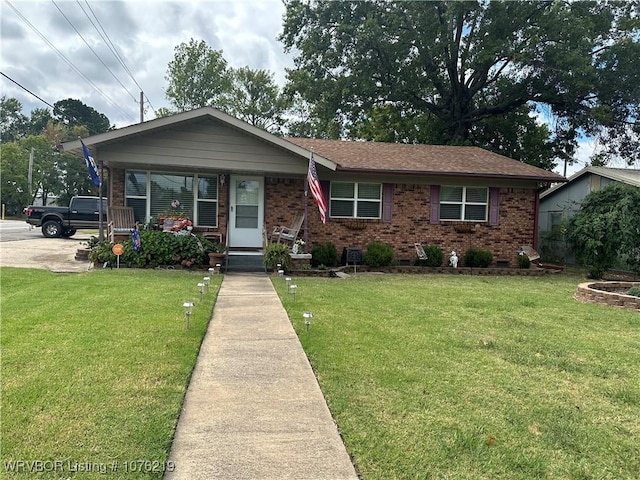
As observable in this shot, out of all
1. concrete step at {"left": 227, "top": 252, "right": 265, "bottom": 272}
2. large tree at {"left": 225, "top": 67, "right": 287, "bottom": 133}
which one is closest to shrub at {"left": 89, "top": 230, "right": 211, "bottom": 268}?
concrete step at {"left": 227, "top": 252, "right": 265, "bottom": 272}

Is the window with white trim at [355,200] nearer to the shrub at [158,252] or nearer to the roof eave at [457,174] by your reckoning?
the roof eave at [457,174]

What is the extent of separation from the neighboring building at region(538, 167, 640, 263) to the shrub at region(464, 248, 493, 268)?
3.32m

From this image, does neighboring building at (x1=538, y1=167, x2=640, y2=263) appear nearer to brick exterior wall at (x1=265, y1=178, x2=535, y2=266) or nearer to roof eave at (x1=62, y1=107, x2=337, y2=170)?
brick exterior wall at (x1=265, y1=178, x2=535, y2=266)

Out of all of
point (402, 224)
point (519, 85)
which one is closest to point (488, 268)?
point (402, 224)

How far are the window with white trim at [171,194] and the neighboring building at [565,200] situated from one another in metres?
11.3

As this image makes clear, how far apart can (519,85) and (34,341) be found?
2379 centimetres

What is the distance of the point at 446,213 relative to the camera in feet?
43.8

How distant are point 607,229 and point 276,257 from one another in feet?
29.0

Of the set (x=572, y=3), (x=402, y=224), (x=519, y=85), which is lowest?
(x=402, y=224)

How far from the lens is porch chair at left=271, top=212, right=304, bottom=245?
11.5m

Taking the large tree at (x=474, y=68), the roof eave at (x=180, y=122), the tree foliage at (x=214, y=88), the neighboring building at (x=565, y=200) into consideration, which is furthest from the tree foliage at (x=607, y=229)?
the tree foliage at (x=214, y=88)

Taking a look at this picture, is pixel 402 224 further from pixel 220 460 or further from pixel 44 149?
pixel 44 149

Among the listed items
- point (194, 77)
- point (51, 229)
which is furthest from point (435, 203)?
point (194, 77)

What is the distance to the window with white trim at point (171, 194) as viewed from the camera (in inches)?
466
